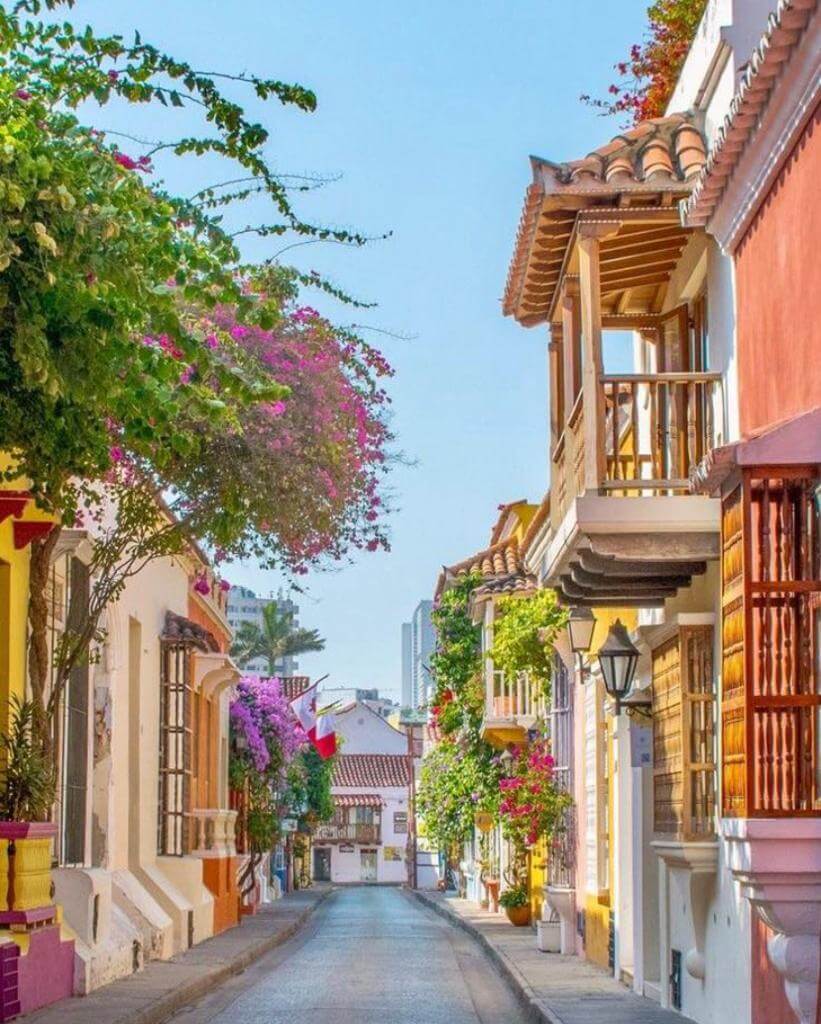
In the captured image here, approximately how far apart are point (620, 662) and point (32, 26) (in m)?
8.59

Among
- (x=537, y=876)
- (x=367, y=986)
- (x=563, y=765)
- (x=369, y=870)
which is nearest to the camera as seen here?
(x=367, y=986)

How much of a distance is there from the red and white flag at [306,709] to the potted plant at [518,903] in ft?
49.6

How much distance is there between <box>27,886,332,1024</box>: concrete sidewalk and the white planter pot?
12.6 ft

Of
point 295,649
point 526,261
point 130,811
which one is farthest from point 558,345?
point 295,649

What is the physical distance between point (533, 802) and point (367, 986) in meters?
6.16

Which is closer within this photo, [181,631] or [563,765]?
[181,631]

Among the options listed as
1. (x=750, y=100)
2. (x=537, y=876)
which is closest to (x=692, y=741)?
(x=750, y=100)

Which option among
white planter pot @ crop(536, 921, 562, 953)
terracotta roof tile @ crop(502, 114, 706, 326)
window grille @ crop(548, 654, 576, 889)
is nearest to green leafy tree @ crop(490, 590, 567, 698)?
window grille @ crop(548, 654, 576, 889)

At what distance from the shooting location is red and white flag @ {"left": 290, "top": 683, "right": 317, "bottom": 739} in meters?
49.9

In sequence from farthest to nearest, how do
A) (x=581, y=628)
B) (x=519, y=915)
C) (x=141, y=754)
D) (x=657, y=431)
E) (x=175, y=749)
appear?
1. (x=519, y=915)
2. (x=175, y=749)
3. (x=141, y=754)
4. (x=581, y=628)
5. (x=657, y=431)

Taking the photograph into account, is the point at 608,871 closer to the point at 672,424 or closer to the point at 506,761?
the point at 672,424

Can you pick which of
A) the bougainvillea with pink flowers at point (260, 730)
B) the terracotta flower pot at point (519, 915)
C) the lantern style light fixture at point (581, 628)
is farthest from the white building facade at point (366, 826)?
the lantern style light fixture at point (581, 628)

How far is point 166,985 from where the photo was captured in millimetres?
19938

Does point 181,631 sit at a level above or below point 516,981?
above
